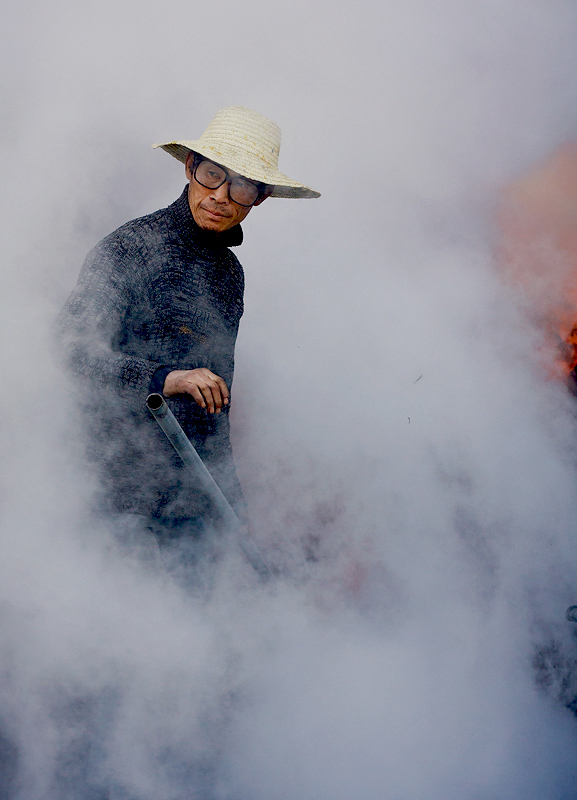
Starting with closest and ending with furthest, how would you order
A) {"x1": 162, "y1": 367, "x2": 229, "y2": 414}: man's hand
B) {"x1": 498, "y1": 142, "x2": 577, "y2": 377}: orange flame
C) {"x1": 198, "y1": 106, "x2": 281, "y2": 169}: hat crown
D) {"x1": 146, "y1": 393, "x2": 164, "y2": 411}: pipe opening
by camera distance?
{"x1": 146, "y1": 393, "x2": 164, "y2": 411}: pipe opening → {"x1": 162, "y1": 367, "x2": 229, "y2": 414}: man's hand → {"x1": 198, "y1": 106, "x2": 281, "y2": 169}: hat crown → {"x1": 498, "y1": 142, "x2": 577, "y2": 377}: orange flame

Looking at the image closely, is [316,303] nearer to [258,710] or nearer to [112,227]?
[112,227]

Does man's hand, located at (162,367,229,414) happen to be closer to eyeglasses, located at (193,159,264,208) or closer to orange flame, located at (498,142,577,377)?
eyeglasses, located at (193,159,264,208)

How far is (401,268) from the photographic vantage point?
3482 millimetres

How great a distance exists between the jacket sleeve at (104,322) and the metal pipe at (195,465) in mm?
184

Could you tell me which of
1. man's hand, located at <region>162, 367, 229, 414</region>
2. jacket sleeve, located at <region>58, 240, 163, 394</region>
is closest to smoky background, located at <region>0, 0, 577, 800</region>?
jacket sleeve, located at <region>58, 240, 163, 394</region>

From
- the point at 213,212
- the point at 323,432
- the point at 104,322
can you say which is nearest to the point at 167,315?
the point at 104,322

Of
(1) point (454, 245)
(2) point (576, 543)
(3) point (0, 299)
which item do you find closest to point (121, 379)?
(3) point (0, 299)

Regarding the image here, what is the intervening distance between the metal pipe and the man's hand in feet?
0.31

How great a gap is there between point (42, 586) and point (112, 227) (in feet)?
6.29

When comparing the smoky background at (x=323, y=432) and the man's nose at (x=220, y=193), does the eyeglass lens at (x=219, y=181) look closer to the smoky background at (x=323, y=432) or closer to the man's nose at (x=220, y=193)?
the man's nose at (x=220, y=193)

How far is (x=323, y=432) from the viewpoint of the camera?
3.21m

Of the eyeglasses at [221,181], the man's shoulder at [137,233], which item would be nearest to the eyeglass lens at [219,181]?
the eyeglasses at [221,181]

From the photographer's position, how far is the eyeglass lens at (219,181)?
6.43 feet

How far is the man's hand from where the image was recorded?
165 centimetres
